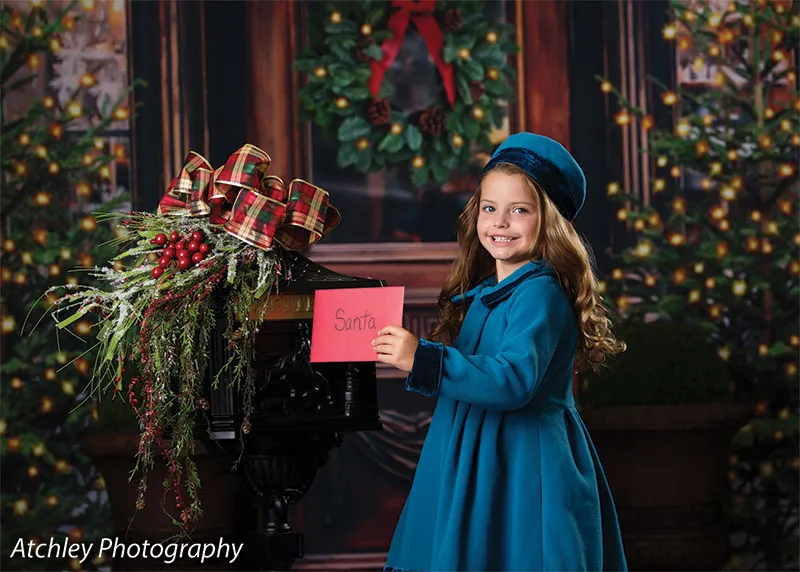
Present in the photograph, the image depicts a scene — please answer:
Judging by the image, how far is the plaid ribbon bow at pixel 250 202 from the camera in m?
2.35

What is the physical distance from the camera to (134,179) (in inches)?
195

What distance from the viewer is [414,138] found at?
498 cm

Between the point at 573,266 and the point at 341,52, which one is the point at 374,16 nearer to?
the point at 341,52

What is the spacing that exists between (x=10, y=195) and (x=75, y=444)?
1155 millimetres

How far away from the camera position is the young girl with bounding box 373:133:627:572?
223cm

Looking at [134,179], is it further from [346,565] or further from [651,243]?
[651,243]

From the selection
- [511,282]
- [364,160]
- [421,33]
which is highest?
[421,33]

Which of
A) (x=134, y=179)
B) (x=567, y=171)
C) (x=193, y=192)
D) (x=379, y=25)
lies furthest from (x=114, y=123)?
(x=567, y=171)

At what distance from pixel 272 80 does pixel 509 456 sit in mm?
3212

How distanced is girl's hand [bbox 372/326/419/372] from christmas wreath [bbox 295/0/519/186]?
2793mm

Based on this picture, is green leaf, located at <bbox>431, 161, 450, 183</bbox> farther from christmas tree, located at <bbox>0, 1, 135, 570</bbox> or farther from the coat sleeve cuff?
the coat sleeve cuff

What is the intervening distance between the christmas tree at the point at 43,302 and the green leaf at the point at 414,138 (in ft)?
4.32

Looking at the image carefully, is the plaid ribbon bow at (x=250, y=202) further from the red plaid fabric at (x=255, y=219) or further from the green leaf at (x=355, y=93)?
the green leaf at (x=355, y=93)

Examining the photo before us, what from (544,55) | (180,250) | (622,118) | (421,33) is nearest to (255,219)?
(180,250)
